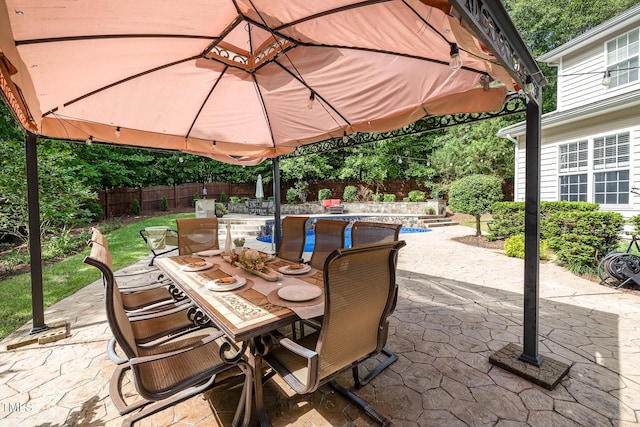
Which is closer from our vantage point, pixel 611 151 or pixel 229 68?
pixel 229 68

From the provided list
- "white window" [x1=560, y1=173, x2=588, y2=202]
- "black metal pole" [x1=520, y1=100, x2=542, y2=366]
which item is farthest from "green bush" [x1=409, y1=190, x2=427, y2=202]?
"black metal pole" [x1=520, y1=100, x2=542, y2=366]

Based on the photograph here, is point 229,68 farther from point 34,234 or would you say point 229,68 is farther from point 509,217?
point 509,217

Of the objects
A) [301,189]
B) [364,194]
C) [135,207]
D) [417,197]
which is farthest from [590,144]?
[135,207]

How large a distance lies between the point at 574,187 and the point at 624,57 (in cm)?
346

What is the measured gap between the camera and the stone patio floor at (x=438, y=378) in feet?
6.53

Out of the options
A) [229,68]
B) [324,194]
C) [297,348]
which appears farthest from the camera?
[324,194]

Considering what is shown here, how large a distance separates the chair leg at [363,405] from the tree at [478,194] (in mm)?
8011

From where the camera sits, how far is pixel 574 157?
25.7 feet

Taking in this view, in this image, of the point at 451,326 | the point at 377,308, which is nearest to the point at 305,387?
the point at 377,308

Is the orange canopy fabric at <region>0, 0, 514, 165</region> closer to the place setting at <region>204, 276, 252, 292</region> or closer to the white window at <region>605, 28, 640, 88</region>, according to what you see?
the place setting at <region>204, 276, 252, 292</region>

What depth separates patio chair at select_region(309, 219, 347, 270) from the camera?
11.8 ft

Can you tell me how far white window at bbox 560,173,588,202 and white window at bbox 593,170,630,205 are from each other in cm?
29

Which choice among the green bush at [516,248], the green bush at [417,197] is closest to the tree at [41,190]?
the green bush at [516,248]

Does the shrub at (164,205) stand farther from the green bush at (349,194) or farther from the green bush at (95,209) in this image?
the green bush at (349,194)
